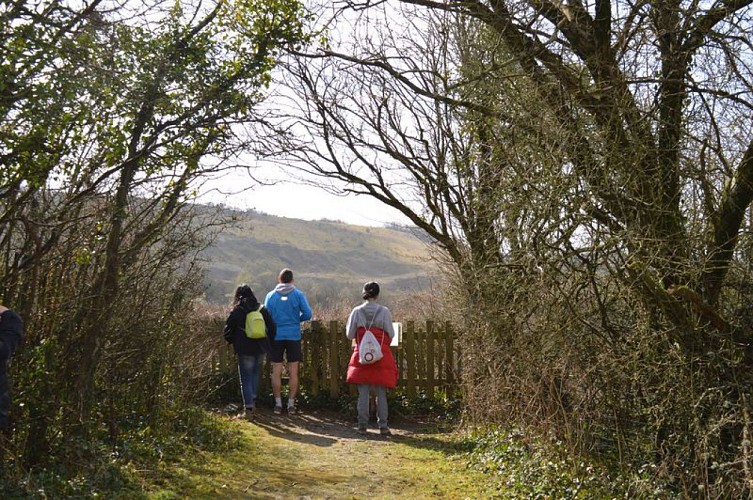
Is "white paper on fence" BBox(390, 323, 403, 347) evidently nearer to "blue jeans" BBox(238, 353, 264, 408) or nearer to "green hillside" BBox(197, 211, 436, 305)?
"blue jeans" BBox(238, 353, 264, 408)

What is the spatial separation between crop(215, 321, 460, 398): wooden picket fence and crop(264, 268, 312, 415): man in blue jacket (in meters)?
0.76

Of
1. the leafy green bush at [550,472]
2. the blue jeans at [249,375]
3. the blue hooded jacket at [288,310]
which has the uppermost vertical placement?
the blue hooded jacket at [288,310]

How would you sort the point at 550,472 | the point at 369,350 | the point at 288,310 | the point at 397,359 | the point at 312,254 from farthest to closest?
the point at 312,254 < the point at 397,359 < the point at 288,310 < the point at 369,350 < the point at 550,472

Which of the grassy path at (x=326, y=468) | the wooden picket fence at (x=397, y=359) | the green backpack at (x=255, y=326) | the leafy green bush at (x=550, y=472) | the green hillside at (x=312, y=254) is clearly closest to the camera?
the leafy green bush at (x=550, y=472)

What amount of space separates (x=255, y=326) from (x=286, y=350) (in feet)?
2.78

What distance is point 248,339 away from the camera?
10859 mm

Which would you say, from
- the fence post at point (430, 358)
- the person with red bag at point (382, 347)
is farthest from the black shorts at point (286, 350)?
the fence post at point (430, 358)

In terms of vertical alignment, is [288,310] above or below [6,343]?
above

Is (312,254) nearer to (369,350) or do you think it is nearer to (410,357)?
(410,357)

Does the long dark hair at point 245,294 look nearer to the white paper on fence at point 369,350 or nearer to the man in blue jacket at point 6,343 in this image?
the white paper on fence at point 369,350

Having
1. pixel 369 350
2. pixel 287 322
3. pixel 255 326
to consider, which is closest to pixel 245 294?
pixel 255 326

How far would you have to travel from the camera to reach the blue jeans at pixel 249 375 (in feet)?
35.3

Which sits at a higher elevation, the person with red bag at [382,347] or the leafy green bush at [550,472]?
the person with red bag at [382,347]

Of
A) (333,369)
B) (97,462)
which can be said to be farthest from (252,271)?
(97,462)
